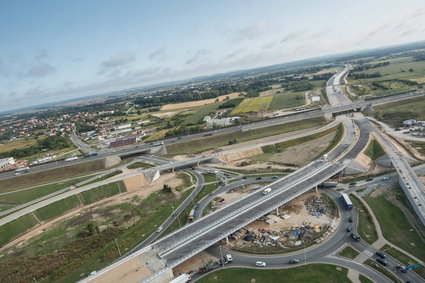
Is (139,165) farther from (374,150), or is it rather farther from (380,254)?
(374,150)

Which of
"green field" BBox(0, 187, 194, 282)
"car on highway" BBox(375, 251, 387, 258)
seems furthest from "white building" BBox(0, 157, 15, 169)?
"car on highway" BBox(375, 251, 387, 258)

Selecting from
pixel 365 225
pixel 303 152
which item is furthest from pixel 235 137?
pixel 365 225

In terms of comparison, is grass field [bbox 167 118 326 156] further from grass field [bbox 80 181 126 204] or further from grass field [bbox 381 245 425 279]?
grass field [bbox 381 245 425 279]

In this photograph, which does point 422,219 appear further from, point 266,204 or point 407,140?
point 407,140

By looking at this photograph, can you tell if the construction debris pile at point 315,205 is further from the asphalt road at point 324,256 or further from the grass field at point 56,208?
the grass field at point 56,208

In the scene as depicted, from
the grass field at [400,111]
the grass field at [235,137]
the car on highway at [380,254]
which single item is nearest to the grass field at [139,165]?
the grass field at [235,137]

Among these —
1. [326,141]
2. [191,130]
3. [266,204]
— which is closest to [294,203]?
[266,204]
